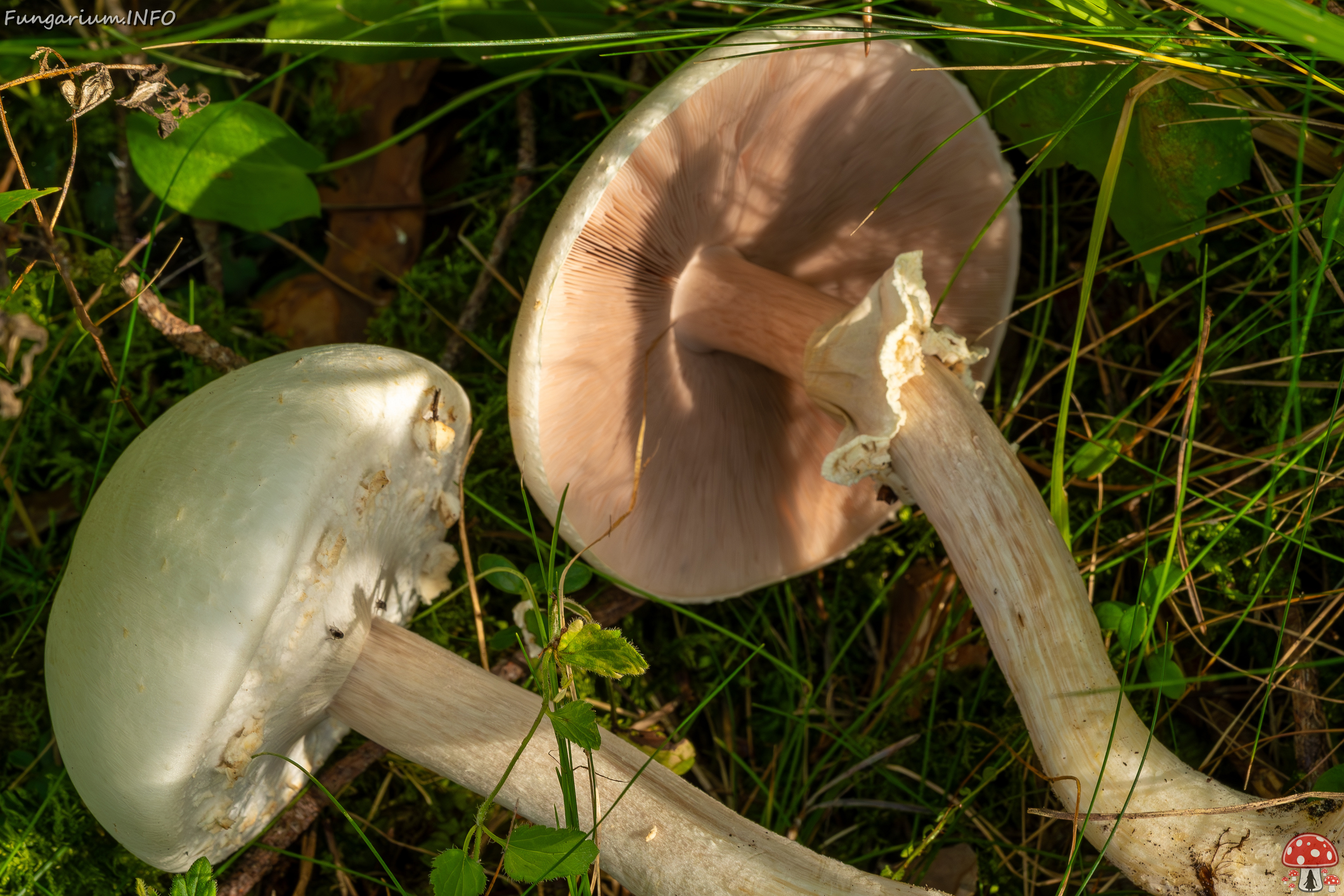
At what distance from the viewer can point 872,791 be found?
6.79ft

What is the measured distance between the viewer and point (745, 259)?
6.77ft

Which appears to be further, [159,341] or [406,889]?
[159,341]

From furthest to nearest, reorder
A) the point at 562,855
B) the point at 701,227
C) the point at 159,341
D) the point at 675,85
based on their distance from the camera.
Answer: the point at 159,341 < the point at 701,227 < the point at 675,85 < the point at 562,855

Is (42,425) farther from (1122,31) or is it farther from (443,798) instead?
(1122,31)

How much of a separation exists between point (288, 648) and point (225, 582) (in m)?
0.18

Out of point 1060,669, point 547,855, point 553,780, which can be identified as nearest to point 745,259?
point 1060,669

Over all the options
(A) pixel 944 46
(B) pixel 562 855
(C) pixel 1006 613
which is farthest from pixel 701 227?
(B) pixel 562 855

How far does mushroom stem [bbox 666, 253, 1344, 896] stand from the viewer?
151 cm

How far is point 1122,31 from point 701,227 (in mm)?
856

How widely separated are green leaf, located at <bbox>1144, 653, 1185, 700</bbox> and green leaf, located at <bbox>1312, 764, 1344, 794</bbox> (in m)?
0.26

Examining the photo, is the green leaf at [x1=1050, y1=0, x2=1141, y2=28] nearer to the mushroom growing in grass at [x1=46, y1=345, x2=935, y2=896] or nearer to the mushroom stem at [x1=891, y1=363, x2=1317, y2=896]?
the mushroom stem at [x1=891, y1=363, x2=1317, y2=896]

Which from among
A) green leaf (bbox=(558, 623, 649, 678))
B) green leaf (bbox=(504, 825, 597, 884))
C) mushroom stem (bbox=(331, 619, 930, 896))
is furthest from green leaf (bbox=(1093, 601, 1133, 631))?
green leaf (bbox=(504, 825, 597, 884))

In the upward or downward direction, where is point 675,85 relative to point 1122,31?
downward

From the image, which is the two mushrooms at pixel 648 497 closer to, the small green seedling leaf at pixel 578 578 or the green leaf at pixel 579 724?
the small green seedling leaf at pixel 578 578
